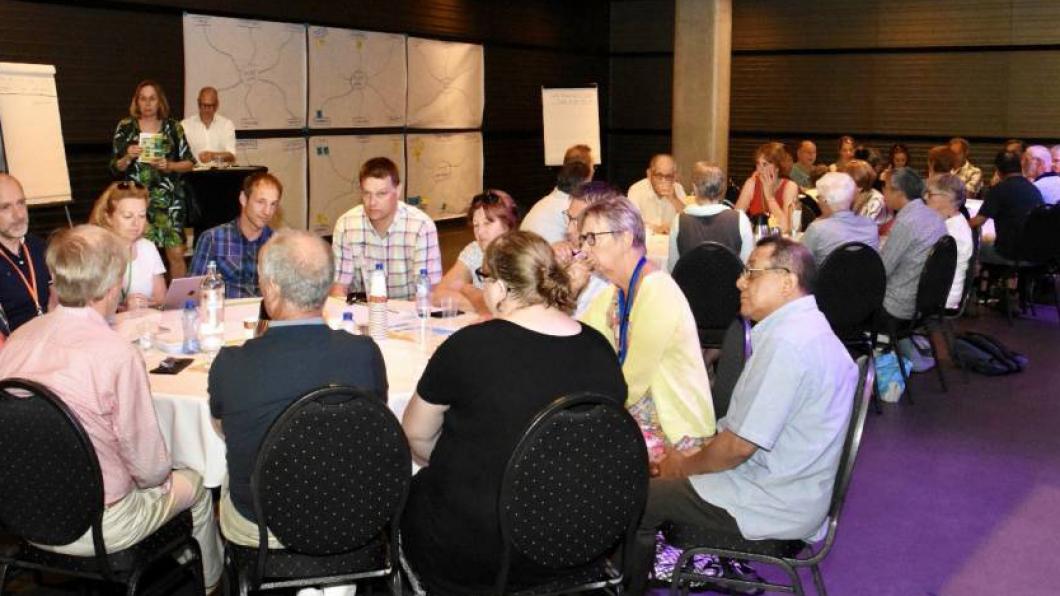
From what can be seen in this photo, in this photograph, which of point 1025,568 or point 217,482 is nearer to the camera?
point 217,482

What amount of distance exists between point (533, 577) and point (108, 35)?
23.6 feet

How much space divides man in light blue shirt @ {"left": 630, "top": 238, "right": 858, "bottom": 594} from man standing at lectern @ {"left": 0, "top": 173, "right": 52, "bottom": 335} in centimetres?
275

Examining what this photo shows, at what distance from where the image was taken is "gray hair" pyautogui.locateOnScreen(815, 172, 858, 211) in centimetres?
619

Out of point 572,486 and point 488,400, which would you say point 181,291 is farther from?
point 572,486

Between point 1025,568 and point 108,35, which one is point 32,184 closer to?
point 108,35

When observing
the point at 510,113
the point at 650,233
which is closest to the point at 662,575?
the point at 650,233

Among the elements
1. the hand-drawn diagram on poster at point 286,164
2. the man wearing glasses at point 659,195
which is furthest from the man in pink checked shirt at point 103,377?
the hand-drawn diagram on poster at point 286,164

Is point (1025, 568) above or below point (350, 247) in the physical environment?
below

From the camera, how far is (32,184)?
7418mm

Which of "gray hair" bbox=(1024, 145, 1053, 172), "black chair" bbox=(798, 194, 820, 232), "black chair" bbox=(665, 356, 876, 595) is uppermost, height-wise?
"gray hair" bbox=(1024, 145, 1053, 172)

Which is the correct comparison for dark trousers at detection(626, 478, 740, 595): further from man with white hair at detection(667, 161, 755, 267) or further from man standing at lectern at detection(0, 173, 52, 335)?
man with white hair at detection(667, 161, 755, 267)

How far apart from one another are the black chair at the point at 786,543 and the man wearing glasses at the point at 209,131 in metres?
6.50

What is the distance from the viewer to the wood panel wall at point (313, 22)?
818 cm

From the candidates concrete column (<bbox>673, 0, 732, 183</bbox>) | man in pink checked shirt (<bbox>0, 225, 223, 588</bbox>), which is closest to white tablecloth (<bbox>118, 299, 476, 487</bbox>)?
man in pink checked shirt (<bbox>0, 225, 223, 588</bbox>)
